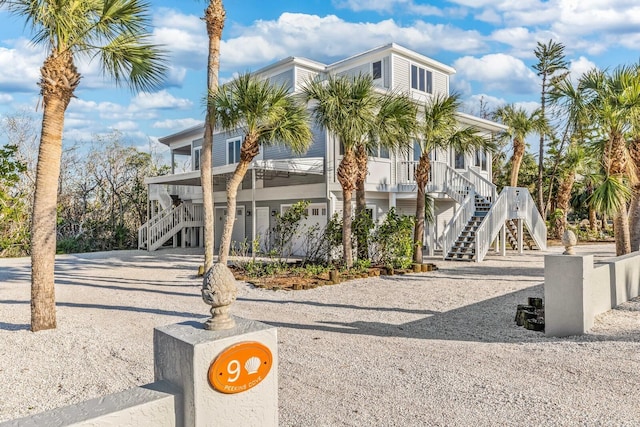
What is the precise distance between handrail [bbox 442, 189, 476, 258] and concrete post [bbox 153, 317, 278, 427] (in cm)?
1424

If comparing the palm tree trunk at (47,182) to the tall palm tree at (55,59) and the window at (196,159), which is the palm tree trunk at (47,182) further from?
the window at (196,159)

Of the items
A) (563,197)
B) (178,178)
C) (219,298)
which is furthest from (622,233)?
(178,178)

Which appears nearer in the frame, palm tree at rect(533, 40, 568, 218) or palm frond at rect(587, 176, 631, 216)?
palm frond at rect(587, 176, 631, 216)

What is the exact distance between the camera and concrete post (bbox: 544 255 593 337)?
242 inches

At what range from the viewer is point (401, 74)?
19172 mm

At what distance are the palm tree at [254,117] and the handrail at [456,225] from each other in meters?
6.92

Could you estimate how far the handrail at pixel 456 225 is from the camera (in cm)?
1602

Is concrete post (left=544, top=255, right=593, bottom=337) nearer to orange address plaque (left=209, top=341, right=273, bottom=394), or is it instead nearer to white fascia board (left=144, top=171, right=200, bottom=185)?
orange address plaque (left=209, top=341, right=273, bottom=394)

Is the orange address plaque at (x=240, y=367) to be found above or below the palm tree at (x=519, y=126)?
below

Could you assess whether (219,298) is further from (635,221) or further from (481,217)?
(481,217)

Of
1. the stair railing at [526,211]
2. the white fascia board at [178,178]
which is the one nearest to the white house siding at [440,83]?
the stair railing at [526,211]

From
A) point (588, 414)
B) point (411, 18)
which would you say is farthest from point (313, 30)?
point (588, 414)

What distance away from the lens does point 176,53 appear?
7.88m

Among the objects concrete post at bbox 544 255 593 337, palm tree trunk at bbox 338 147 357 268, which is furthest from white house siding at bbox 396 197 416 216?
concrete post at bbox 544 255 593 337
